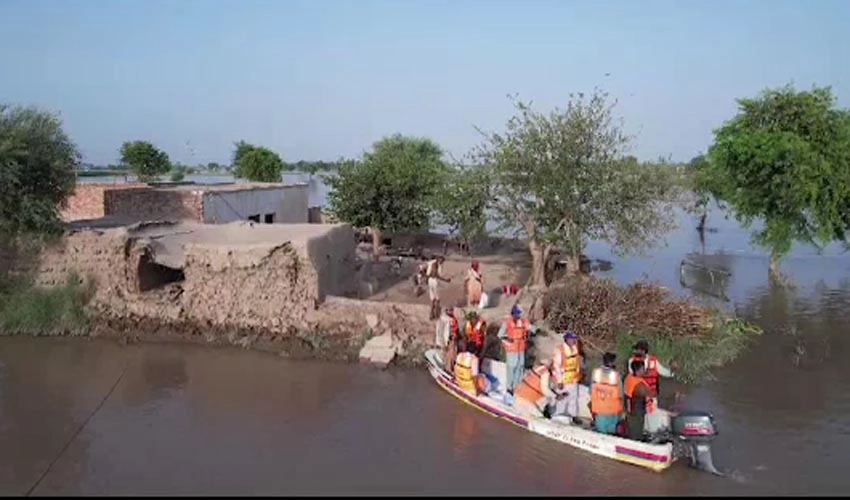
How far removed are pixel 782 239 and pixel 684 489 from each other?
18.0 metres

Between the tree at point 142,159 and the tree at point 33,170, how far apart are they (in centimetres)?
3027

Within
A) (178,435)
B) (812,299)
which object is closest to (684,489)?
(178,435)

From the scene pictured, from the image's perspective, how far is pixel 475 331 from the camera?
48.1 ft

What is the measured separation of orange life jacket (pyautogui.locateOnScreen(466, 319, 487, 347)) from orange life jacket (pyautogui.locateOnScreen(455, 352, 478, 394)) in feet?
3.44

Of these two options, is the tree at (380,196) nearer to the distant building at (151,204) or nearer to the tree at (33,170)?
the distant building at (151,204)

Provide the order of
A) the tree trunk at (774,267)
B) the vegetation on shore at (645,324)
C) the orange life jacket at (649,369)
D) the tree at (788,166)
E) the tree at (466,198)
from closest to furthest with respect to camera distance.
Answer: the orange life jacket at (649,369)
the vegetation on shore at (645,324)
the tree at (466,198)
the tree at (788,166)
the tree trunk at (774,267)

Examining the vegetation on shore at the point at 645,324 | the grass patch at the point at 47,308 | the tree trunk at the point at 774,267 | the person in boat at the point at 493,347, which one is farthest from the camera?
the tree trunk at the point at 774,267

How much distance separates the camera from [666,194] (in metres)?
21.7

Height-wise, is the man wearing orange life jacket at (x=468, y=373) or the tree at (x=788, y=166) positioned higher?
the tree at (x=788, y=166)

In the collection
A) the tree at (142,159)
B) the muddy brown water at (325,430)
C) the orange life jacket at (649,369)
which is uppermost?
the tree at (142,159)

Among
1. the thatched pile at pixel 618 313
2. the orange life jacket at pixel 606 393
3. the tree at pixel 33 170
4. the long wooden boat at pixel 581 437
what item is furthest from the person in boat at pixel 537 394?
the tree at pixel 33 170

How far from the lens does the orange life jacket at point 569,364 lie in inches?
488

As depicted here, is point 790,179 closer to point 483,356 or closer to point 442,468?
point 483,356

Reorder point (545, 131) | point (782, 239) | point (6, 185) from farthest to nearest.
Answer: point (782, 239) → point (545, 131) → point (6, 185)
